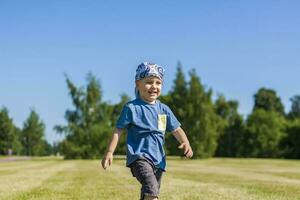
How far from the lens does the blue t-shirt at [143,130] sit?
662 centimetres

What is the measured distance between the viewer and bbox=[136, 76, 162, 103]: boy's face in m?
6.66

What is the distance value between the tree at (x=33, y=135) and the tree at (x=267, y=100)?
174 ft

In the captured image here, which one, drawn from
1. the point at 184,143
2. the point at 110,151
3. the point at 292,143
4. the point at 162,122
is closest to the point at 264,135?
the point at 292,143

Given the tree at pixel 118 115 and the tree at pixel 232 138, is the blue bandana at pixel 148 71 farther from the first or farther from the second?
the tree at pixel 232 138

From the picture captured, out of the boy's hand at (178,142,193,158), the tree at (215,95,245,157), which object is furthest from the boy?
the tree at (215,95,245,157)

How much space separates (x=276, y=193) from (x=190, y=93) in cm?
6087

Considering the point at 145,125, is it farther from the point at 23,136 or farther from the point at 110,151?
the point at 23,136

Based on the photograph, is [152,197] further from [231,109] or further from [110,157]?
[231,109]

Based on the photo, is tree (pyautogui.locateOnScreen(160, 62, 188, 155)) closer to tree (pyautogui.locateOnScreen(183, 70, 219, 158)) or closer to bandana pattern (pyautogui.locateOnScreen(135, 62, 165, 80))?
tree (pyautogui.locateOnScreen(183, 70, 219, 158))

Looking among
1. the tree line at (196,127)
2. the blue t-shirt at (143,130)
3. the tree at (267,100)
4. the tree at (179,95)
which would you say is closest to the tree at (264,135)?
the tree line at (196,127)

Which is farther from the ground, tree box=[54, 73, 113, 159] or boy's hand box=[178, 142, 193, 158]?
tree box=[54, 73, 113, 159]

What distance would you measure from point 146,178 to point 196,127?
66939 mm

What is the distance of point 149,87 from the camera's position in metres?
6.66

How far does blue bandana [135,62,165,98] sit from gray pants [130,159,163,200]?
39.9 inches
